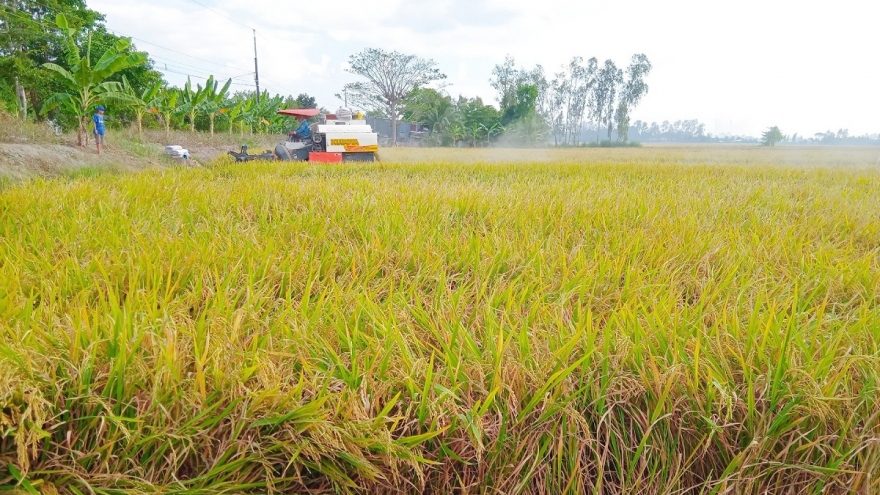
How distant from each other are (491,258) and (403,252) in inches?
10.9

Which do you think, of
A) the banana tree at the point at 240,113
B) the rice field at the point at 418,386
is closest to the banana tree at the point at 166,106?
the banana tree at the point at 240,113

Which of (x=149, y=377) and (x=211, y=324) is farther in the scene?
(x=211, y=324)

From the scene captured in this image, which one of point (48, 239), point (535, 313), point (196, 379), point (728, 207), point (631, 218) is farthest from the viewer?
point (728, 207)

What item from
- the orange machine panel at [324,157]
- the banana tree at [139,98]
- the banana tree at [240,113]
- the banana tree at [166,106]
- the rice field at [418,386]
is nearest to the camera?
the rice field at [418,386]

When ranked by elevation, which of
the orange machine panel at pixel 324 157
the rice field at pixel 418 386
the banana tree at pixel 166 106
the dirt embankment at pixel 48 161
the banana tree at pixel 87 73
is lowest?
the rice field at pixel 418 386

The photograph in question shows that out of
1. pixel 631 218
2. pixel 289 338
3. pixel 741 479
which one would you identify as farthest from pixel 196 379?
pixel 631 218

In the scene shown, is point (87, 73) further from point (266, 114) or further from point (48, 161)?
point (266, 114)

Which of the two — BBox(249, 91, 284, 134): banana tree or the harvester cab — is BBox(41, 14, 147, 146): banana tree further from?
BBox(249, 91, 284, 134): banana tree

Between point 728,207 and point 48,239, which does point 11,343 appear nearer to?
A: point 48,239

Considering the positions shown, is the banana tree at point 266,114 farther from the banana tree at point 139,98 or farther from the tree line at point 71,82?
the banana tree at point 139,98

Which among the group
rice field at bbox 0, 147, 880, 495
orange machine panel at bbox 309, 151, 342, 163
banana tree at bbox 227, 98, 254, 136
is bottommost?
rice field at bbox 0, 147, 880, 495

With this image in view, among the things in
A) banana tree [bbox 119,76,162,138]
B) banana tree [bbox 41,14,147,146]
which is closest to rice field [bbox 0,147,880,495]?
banana tree [bbox 41,14,147,146]

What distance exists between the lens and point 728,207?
252 centimetres

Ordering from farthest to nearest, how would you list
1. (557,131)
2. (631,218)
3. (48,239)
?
(557,131), (631,218), (48,239)
